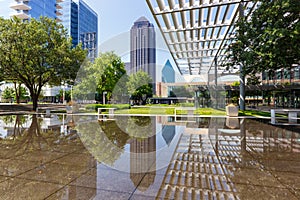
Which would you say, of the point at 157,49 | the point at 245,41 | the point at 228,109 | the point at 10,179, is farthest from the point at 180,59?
the point at 10,179

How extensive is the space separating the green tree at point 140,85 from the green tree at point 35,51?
28.8ft

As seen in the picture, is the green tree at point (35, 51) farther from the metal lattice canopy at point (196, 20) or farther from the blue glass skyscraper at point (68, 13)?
the blue glass skyscraper at point (68, 13)

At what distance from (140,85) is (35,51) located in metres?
14.8

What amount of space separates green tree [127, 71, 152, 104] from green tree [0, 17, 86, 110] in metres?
8.78

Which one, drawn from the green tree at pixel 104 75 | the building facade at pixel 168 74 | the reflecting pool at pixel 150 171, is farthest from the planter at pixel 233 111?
the green tree at pixel 104 75

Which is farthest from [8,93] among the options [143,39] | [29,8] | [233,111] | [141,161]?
[141,161]

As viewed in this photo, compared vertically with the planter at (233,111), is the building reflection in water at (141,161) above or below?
below

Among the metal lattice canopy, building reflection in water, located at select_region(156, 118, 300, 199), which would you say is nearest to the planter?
the metal lattice canopy

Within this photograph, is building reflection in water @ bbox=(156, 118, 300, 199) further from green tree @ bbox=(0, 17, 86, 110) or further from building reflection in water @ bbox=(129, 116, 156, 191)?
green tree @ bbox=(0, 17, 86, 110)

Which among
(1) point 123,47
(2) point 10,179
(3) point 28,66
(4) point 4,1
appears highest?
(4) point 4,1

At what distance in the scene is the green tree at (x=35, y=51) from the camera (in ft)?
60.7

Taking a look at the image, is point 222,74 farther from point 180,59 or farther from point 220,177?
point 220,177

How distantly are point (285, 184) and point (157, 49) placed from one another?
55.4ft

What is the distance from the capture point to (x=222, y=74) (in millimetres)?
32125
